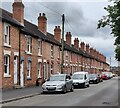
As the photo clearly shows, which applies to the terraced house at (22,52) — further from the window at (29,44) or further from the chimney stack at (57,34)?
the chimney stack at (57,34)

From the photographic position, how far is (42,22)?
151ft

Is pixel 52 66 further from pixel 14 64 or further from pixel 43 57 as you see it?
pixel 14 64

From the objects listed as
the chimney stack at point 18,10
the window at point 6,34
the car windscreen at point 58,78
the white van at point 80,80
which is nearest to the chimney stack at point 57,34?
the white van at point 80,80

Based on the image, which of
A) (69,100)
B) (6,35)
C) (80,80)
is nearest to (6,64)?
(6,35)

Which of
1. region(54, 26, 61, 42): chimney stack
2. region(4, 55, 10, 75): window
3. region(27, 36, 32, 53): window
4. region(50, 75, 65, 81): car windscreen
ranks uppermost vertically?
region(54, 26, 61, 42): chimney stack

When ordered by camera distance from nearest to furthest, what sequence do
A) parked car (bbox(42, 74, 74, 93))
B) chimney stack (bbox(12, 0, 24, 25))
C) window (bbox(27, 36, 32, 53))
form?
parked car (bbox(42, 74, 74, 93)), chimney stack (bbox(12, 0, 24, 25)), window (bbox(27, 36, 32, 53))

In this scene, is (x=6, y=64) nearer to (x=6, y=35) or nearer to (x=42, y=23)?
(x=6, y=35)

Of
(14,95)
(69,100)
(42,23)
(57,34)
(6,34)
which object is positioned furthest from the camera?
(57,34)

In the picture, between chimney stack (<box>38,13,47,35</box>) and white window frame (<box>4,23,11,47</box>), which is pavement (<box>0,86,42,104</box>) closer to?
white window frame (<box>4,23,11,47</box>)

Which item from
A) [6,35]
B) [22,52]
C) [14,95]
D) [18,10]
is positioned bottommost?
[14,95]

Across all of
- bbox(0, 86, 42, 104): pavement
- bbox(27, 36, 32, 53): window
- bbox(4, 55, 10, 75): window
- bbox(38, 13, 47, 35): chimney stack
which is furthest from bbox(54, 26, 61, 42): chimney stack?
bbox(0, 86, 42, 104): pavement

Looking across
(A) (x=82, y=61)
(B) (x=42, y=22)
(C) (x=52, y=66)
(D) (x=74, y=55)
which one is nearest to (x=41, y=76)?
(C) (x=52, y=66)

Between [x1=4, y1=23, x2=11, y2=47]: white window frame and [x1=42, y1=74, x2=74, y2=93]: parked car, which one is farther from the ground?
[x1=4, y1=23, x2=11, y2=47]: white window frame

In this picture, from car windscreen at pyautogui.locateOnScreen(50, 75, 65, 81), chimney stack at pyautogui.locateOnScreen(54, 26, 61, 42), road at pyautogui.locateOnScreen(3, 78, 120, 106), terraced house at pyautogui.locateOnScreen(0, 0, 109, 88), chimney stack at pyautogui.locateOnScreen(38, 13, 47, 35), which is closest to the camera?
road at pyautogui.locateOnScreen(3, 78, 120, 106)
